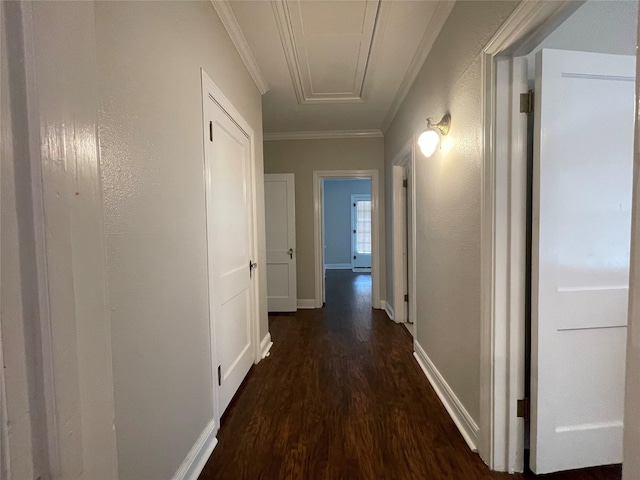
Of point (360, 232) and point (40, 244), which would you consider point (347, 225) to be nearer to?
point (360, 232)

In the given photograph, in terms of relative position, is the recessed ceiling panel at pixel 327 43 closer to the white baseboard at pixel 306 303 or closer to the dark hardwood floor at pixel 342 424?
the dark hardwood floor at pixel 342 424

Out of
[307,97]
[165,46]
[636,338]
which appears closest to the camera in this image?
[636,338]

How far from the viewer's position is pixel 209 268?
156 cm

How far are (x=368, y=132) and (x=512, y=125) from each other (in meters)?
2.92

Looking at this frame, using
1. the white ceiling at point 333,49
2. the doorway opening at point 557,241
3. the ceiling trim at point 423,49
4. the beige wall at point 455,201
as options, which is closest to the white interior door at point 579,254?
the doorway opening at point 557,241

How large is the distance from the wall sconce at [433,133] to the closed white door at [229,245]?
1.33 metres

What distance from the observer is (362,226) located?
26.8 feet

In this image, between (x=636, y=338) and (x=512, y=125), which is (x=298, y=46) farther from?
(x=636, y=338)

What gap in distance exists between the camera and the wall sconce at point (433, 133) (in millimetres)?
1783

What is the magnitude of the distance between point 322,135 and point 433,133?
7.85 feet

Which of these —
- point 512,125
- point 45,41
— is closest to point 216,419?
point 45,41

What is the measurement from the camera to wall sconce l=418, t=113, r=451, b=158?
178 cm

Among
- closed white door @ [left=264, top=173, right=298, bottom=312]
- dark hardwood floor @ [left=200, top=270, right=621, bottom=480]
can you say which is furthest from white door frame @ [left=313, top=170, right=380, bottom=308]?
dark hardwood floor @ [left=200, top=270, right=621, bottom=480]

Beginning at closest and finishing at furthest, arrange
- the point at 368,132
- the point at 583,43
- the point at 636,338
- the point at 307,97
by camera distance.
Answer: the point at 636,338 → the point at 583,43 → the point at 307,97 → the point at 368,132
